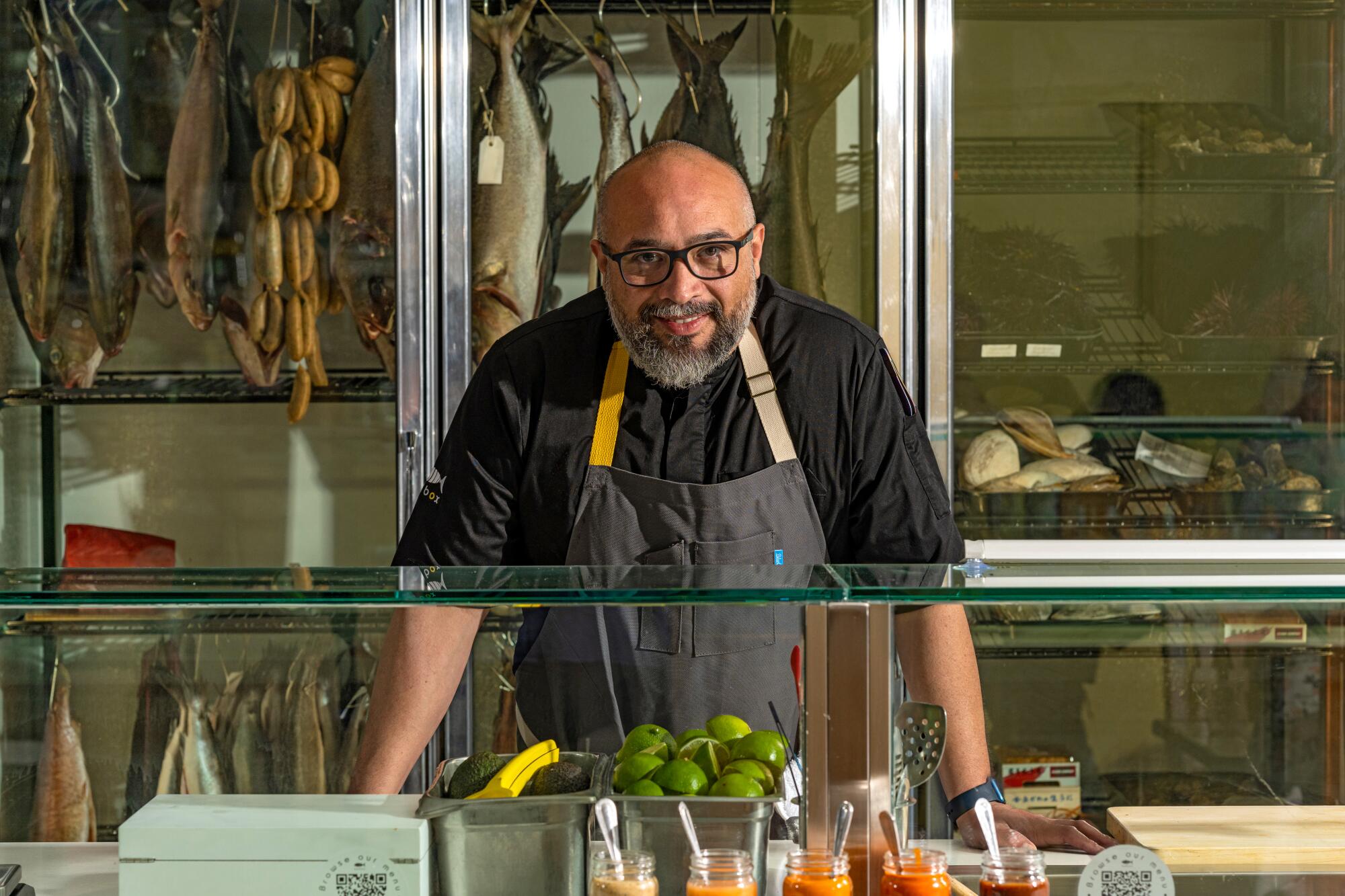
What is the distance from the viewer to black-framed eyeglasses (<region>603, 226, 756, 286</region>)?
194 centimetres

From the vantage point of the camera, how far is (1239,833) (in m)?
1.13

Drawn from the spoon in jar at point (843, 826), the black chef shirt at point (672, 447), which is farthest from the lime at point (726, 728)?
the black chef shirt at point (672, 447)

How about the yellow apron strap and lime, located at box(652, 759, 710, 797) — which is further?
the yellow apron strap

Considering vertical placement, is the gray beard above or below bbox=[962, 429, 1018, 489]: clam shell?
above

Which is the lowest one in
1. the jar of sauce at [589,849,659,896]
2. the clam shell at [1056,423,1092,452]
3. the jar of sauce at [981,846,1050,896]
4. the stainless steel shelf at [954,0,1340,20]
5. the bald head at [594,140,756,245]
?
the jar of sauce at [981,846,1050,896]

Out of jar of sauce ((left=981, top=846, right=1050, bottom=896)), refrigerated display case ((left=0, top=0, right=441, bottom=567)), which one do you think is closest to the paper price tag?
refrigerated display case ((left=0, top=0, right=441, bottom=567))

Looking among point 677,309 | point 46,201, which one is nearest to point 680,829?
point 677,309

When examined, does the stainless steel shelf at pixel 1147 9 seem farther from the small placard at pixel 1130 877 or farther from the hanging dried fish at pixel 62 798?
the hanging dried fish at pixel 62 798

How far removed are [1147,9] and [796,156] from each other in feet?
2.76

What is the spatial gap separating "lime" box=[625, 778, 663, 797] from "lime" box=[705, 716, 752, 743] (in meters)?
0.08

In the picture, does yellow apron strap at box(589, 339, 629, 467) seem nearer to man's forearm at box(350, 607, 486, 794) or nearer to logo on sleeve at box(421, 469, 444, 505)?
logo on sleeve at box(421, 469, 444, 505)

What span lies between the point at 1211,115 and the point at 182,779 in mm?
2643

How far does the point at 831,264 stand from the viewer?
9.69 feet

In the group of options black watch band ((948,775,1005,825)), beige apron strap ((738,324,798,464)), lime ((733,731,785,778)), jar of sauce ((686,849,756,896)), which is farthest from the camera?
beige apron strap ((738,324,798,464))
